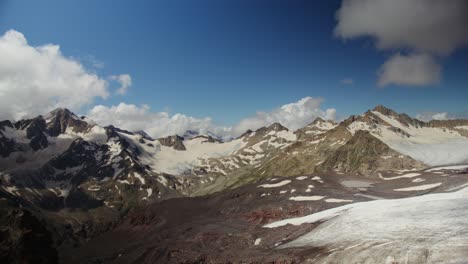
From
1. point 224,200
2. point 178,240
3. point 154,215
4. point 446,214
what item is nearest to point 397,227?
point 446,214

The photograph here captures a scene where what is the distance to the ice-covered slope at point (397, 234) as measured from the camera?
30.2 meters

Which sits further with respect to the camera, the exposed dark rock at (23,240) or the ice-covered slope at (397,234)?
the exposed dark rock at (23,240)

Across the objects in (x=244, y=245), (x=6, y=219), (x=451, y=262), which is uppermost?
(x=6, y=219)

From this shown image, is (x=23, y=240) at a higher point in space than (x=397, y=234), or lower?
higher

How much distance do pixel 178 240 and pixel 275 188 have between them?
34.9 metres

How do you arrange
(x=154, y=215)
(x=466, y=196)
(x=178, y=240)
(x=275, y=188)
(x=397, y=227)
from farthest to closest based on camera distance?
(x=154, y=215), (x=275, y=188), (x=178, y=240), (x=466, y=196), (x=397, y=227)

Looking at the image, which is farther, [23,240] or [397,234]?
[23,240]

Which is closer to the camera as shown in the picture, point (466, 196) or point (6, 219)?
point (466, 196)

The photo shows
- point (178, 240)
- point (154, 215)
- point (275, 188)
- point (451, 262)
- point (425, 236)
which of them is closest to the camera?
point (451, 262)

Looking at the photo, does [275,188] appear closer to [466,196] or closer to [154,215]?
[154,215]

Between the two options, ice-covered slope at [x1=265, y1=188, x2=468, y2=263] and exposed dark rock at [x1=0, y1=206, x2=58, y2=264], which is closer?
ice-covered slope at [x1=265, y1=188, x2=468, y2=263]

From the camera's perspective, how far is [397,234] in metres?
37.8

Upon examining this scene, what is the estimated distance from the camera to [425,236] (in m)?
34.0

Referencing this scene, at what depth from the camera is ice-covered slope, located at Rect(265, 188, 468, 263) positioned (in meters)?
30.2
